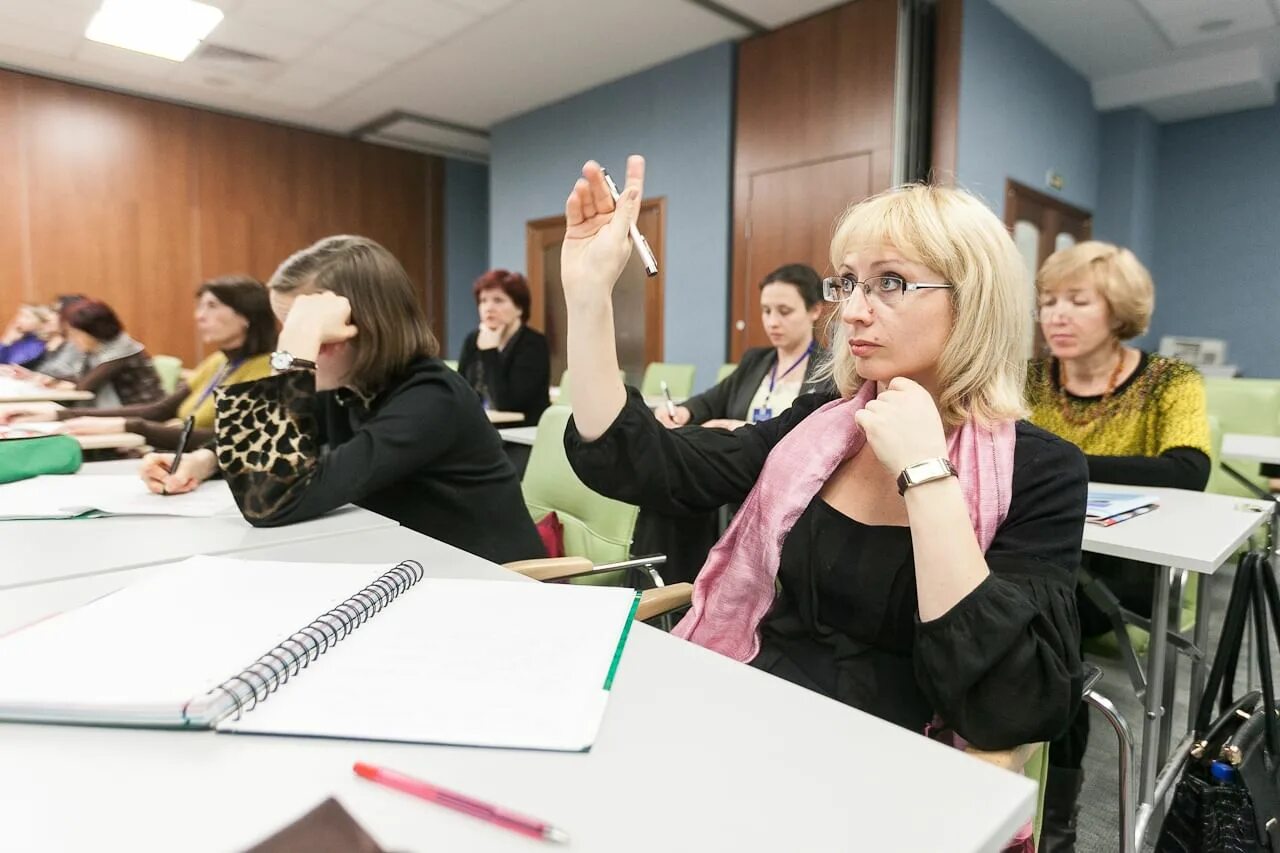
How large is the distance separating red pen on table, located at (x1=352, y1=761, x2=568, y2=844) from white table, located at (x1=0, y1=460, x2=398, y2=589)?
71cm

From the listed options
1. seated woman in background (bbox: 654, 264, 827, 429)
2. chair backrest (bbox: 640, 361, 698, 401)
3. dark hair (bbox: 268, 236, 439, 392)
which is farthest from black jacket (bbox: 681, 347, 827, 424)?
dark hair (bbox: 268, 236, 439, 392)

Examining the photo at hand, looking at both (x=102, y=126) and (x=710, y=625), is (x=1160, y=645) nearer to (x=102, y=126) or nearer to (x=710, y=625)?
(x=710, y=625)

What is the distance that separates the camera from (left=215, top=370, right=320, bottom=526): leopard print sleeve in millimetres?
1262

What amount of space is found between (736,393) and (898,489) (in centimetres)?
228

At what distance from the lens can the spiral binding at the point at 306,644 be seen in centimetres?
61

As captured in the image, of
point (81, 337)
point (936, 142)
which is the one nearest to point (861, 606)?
point (81, 337)

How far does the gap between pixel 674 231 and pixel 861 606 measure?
16.0ft

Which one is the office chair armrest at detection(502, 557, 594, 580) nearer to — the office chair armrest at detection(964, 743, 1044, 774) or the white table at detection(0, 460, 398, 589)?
the white table at detection(0, 460, 398, 589)

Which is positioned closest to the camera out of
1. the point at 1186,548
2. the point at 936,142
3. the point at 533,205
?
the point at 1186,548

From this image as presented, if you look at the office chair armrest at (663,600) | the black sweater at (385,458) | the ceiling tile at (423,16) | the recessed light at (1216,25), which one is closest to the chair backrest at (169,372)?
the ceiling tile at (423,16)

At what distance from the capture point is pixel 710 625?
1.17 metres

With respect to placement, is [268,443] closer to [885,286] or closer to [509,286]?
[885,286]

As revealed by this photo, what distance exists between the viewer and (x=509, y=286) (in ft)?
13.1

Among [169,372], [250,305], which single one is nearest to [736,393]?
[250,305]
